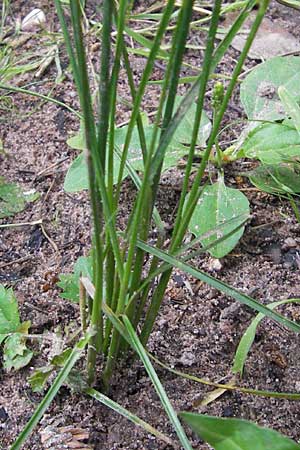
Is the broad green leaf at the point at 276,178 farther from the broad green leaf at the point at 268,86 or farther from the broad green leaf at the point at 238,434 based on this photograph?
the broad green leaf at the point at 238,434

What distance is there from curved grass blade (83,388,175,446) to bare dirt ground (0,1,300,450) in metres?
0.04

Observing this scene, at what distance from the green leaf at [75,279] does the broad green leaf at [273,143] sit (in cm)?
33

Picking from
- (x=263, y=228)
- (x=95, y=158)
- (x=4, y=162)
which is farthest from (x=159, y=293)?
(x=4, y=162)

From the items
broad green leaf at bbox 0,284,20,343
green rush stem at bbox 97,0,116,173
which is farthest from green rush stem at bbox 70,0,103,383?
broad green leaf at bbox 0,284,20,343

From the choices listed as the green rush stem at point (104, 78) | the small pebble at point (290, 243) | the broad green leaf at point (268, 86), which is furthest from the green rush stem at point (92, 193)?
the broad green leaf at point (268, 86)

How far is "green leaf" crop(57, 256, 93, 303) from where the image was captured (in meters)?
0.85

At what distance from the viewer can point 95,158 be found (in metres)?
0.58

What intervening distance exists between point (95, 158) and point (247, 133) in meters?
0.55

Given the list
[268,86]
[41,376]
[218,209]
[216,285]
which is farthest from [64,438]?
[268,86]

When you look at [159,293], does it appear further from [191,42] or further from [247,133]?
[191,42]

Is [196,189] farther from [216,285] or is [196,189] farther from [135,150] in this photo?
[135,150]

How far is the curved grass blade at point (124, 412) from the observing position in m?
0.70

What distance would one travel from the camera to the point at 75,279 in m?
0.86

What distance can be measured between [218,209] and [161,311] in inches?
6.9
